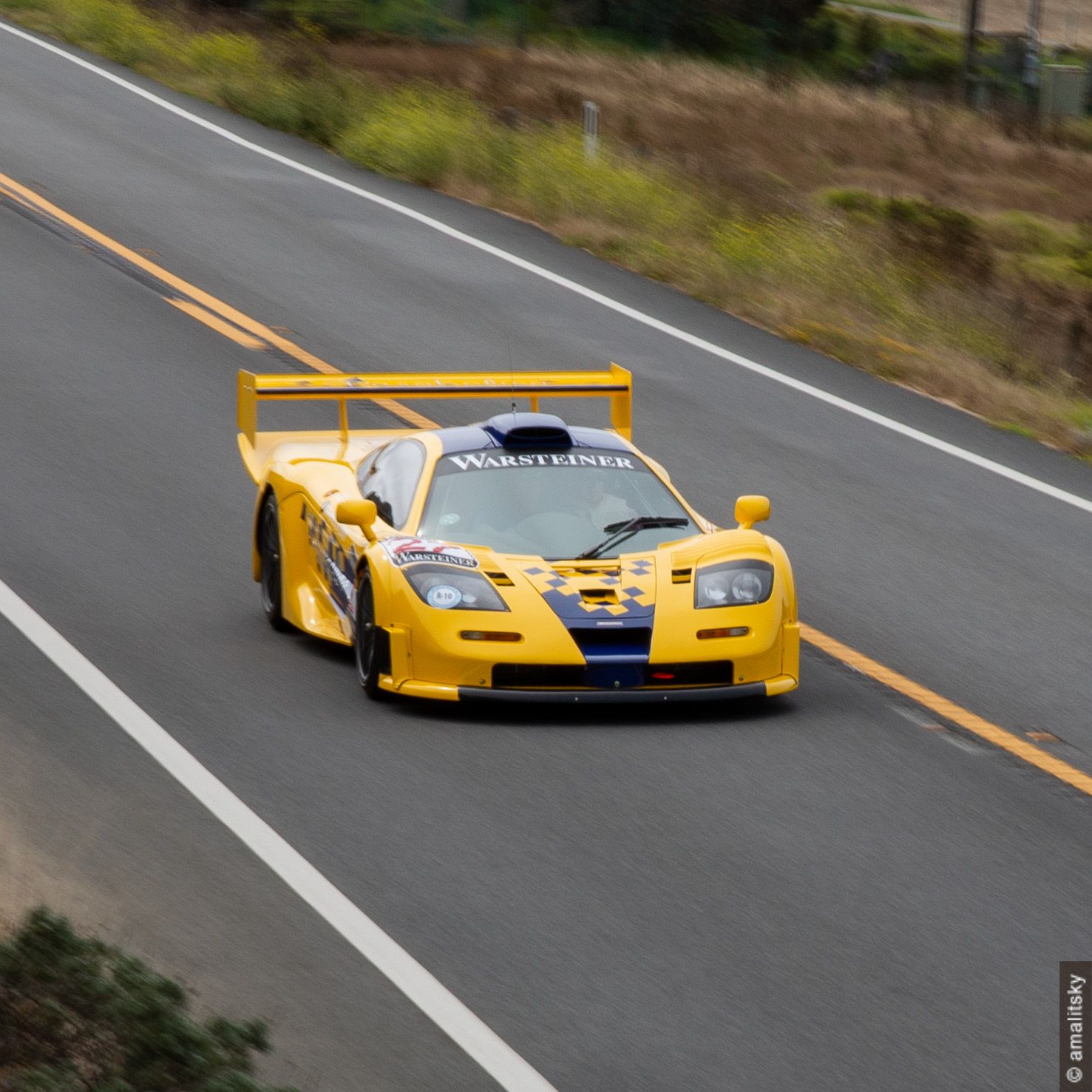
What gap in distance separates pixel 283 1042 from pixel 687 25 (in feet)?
155

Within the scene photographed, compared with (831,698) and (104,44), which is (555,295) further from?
(104,44)

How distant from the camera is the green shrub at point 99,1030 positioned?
5.20 meters

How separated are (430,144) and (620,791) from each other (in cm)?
1746

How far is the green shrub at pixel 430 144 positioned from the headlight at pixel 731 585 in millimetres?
15426

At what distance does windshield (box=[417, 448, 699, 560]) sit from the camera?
997cm

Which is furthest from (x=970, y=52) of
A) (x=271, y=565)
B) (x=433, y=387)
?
(x=271, y=565)

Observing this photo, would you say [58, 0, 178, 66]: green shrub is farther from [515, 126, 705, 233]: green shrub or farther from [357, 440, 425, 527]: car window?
[357, 440, 425, 527]: car window

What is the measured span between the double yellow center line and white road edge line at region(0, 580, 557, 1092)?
340 cm

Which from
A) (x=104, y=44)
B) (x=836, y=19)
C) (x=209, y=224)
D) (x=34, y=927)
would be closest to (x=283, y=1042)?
(x=34, y=927)

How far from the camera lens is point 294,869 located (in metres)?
7.60

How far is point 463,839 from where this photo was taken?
26.1 ft

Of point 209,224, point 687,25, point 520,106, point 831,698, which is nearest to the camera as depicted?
point 831,698

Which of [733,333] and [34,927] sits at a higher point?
[34,927]

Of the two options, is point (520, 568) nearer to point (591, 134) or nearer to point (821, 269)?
point (821, 269)
